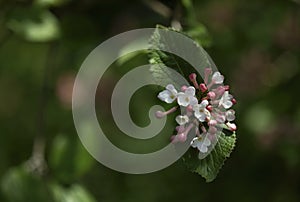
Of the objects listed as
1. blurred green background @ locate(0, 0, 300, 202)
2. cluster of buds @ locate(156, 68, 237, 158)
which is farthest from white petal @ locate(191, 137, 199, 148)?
blurred green background @ locate(0, 0, 300, 202)

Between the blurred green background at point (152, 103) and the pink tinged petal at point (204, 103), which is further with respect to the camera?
the blurred green background at point (152, 103)

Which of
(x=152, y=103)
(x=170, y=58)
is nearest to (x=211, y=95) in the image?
(x=170, y=58)

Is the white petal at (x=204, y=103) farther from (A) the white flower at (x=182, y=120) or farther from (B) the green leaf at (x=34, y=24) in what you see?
(B) the green leaf at (x=34, y=24)

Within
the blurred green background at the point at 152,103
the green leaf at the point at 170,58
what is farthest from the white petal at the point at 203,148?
the blurred green background at the point at 152,103

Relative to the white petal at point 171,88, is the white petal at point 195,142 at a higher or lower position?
lower

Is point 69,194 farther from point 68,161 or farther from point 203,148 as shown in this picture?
point 203,148

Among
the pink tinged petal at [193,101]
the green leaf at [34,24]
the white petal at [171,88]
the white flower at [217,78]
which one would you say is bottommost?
the green leaf at [34,24]

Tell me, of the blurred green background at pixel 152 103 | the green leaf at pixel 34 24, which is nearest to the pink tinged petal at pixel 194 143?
the blurred green background at pixel 152 103
